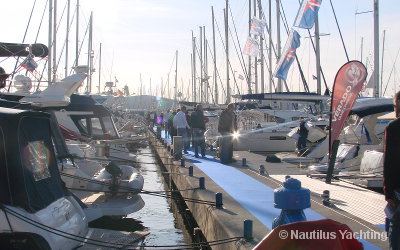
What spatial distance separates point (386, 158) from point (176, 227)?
7939 mm

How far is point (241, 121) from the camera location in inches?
1025

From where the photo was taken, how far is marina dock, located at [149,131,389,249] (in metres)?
6.59

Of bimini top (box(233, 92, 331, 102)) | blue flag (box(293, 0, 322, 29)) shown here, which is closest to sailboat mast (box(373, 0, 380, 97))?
bimini top (box(233, 92, 331, 102))

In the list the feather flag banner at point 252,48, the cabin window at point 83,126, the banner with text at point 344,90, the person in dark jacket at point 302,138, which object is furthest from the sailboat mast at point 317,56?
the banner with text at point 344,90

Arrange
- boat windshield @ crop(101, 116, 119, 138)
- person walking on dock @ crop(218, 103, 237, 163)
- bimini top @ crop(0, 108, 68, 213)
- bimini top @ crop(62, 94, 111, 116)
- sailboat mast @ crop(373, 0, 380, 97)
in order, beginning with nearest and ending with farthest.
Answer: bimini top @ crop(0, 108, 68, 213), person walking on dock @ crop(218, 103, 237, 163), bimini top @ crop(62, 94, 111, 116), boat windshield @ crop(101, 116, 119, 138), sailboat mast @ crop(373, 0, 380, 97)

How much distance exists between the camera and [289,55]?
24281 mm

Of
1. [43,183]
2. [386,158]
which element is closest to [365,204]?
[386,158]

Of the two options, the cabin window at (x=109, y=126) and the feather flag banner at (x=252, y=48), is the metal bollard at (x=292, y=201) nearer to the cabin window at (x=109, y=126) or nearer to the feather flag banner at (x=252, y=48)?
the cabin window at (x=109, y=126)

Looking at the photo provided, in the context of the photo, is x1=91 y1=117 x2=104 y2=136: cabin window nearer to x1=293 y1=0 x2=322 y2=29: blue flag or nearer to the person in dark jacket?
the person in dark jacket

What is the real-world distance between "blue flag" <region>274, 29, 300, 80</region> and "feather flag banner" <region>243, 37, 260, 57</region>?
23.1 ft

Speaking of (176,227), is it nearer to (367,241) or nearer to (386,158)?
(367,241)

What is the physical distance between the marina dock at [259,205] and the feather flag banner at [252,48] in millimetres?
18836

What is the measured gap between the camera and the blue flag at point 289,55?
956 inches

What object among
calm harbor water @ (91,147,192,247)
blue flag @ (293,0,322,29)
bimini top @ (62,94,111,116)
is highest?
blue flag @ (293,0,322,29)
